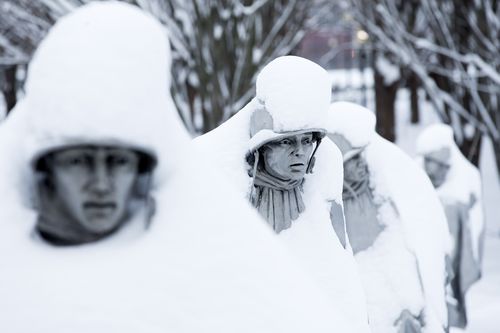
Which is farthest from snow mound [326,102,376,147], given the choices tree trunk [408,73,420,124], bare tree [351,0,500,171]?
tree trunk [408,73,420,124]

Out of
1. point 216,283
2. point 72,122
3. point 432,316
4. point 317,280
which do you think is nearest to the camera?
point 72,122

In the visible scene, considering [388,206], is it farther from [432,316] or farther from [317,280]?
[317,280]

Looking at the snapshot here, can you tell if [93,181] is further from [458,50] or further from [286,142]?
[458,50]

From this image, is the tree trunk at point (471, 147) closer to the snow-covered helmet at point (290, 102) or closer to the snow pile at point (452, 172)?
the snow pile at point (452, 172)

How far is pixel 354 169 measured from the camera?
574 cm

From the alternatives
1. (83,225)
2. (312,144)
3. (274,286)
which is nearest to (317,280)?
(312,144)

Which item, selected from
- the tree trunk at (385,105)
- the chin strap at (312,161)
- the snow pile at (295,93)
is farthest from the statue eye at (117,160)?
the tree trunk at (385,105)

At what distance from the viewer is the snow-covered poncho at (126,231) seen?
2084mm

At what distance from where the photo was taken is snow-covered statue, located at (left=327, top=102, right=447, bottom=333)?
558 cm

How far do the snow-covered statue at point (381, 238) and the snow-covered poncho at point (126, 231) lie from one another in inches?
132

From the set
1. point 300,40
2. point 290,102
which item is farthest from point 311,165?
point 300,40

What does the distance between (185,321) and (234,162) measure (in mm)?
2088

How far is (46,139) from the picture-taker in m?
2.08

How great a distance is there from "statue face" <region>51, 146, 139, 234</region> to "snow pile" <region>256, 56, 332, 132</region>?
191 centimetres
